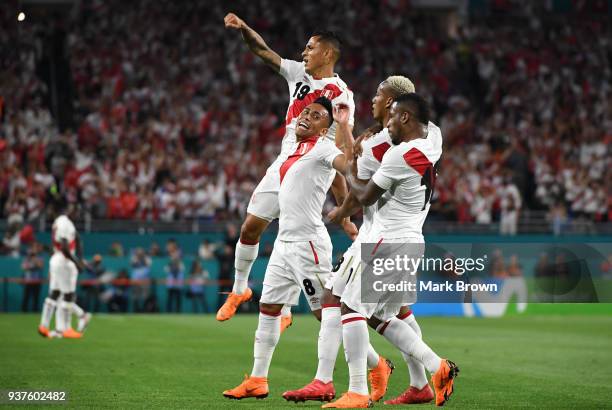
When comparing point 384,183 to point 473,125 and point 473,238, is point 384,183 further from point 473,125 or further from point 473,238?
point 473,125

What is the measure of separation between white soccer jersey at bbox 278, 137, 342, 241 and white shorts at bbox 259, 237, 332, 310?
9 centimetres

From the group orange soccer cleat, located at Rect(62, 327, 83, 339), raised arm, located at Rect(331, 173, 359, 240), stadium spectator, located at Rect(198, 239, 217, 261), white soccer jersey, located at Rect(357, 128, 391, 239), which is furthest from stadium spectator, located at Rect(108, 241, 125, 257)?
white soccer jersey, located at Rect(357, 128, 391, 239)

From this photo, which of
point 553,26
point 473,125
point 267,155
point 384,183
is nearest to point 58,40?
point 267,155

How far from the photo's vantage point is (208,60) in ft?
103

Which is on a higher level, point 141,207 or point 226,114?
point 226,114

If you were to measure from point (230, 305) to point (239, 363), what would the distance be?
12.0ft

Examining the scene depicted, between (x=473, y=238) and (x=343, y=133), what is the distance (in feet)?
56.0

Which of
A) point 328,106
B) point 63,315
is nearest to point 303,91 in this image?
point 328,106

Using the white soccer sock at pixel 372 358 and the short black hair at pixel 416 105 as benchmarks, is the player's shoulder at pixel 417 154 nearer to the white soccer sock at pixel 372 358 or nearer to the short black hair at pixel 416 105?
Result: the short black hair at pixel 416 105

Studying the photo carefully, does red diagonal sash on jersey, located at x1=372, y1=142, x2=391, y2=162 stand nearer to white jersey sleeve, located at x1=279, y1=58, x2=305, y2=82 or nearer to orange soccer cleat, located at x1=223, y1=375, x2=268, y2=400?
white jersey sleeve, located at x1=279, y1=58, x2=305, y2=82

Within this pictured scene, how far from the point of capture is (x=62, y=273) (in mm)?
19234

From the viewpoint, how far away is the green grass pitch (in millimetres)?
9891

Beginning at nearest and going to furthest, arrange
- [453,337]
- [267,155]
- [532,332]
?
[453,337], [532,332], [267,155]

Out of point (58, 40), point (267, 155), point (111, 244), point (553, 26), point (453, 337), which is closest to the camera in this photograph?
point (453, 337)
